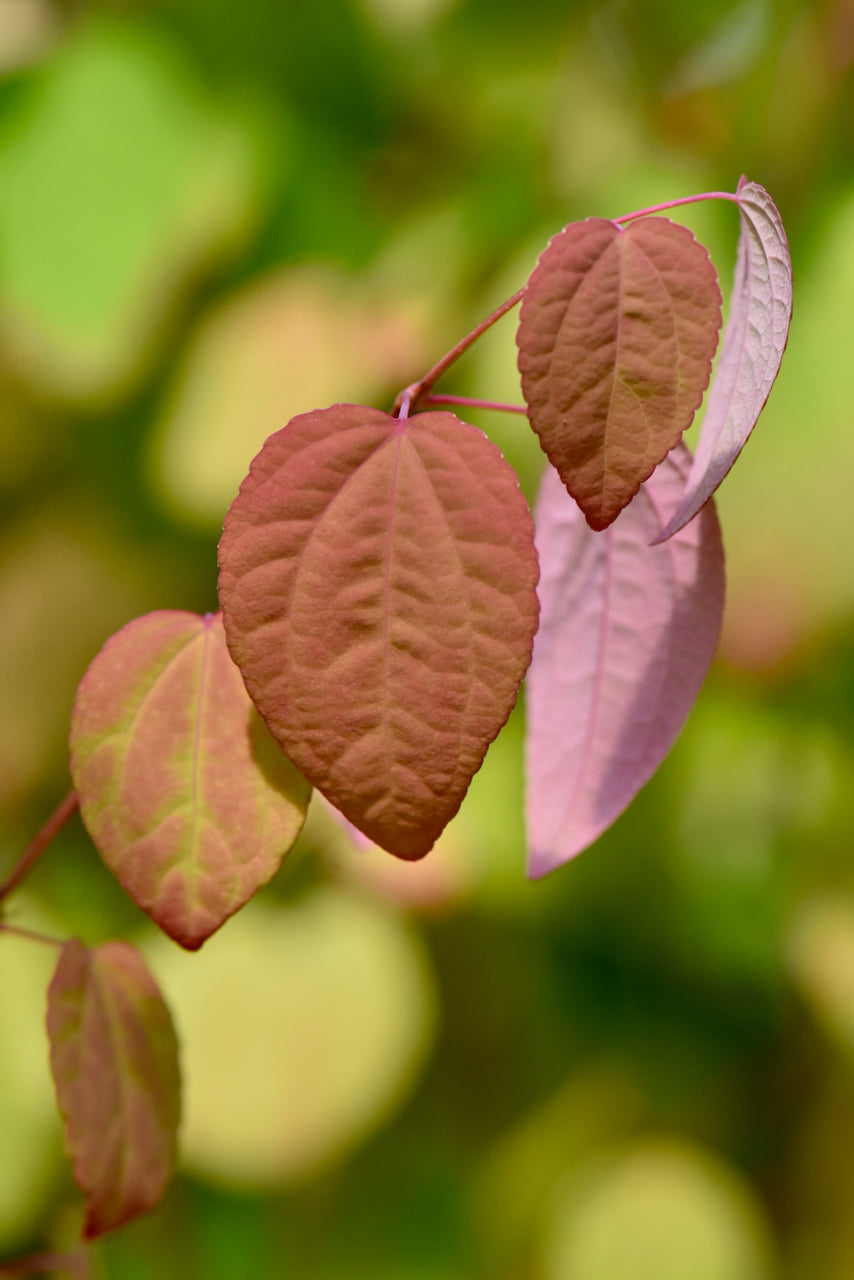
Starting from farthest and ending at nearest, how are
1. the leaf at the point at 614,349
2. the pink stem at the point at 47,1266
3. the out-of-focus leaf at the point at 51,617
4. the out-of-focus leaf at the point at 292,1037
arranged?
the out-of-focus leaf at the point at 51,617 → the out-of-focus leaf at the point at 292,1037 → the pink stem at the point at 47,1266 → the leaf at the point at 614,349

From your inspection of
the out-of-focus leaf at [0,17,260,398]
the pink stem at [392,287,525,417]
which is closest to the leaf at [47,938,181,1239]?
the pink stem at [392,287,525,417]

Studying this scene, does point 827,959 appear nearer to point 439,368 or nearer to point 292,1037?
point 292,1037

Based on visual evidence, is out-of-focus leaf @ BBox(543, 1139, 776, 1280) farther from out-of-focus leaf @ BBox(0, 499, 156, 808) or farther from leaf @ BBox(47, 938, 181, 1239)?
leaf @ BBox(47, 938, 181, 1239)

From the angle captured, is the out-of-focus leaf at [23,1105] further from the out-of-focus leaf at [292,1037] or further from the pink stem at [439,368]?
the pink stem at [439,368]

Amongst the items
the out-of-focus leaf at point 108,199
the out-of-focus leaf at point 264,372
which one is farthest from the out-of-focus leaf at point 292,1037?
the out-of-focus leaf at point 108,199

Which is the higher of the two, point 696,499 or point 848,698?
point 696,499

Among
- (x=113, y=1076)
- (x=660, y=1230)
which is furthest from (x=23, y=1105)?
(x=113, y=1076)

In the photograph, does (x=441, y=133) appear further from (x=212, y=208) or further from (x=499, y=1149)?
(x=499, y=1149)

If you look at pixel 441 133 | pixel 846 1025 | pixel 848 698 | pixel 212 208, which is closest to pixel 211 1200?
pixel 846 1025
